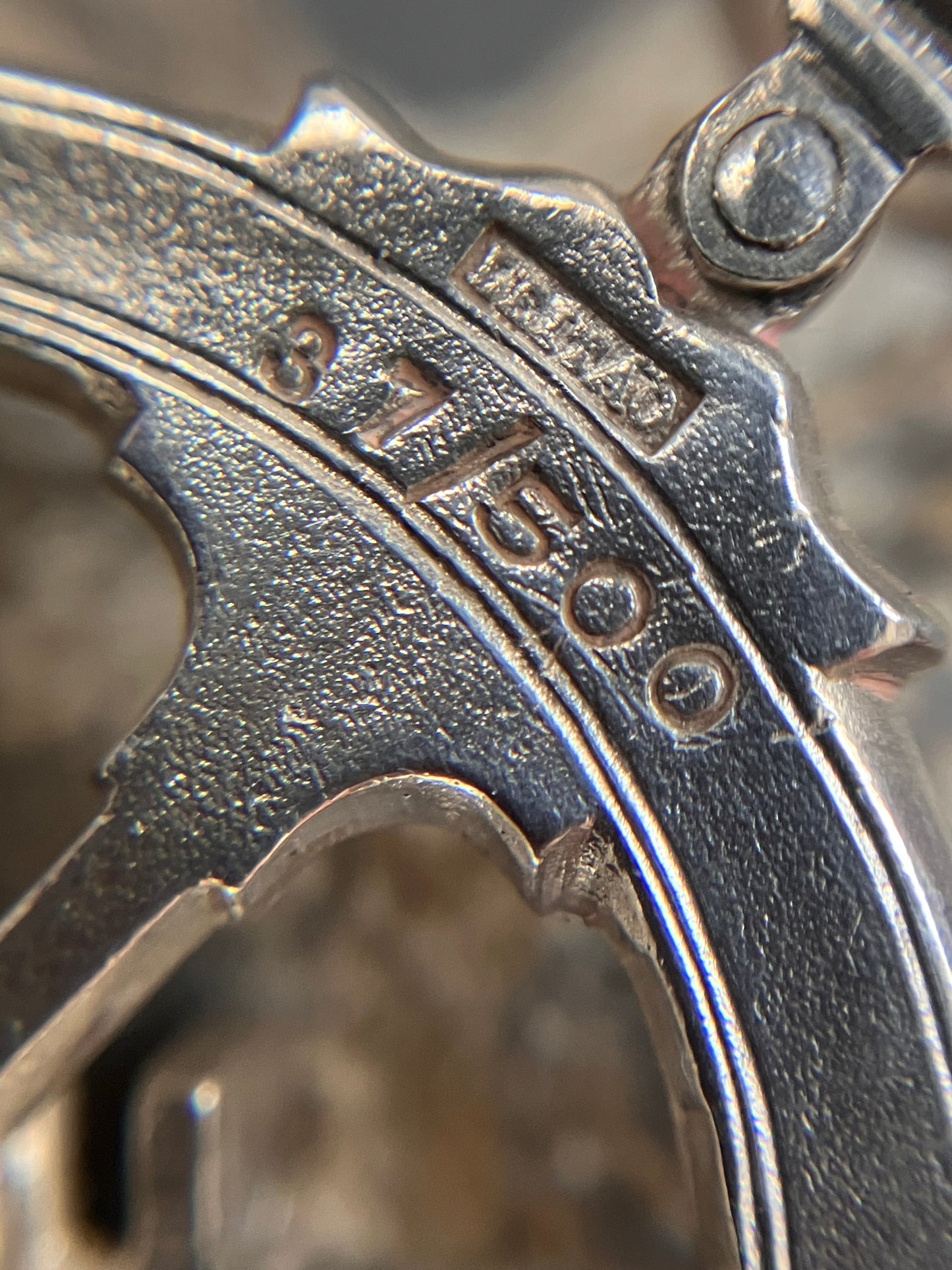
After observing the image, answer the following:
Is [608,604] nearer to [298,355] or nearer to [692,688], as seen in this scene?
[692,688]

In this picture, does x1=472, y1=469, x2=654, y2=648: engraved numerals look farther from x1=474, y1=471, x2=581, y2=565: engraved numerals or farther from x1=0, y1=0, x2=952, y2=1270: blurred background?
x1=0, y1=0, x2=952, y2=1270: blurred background

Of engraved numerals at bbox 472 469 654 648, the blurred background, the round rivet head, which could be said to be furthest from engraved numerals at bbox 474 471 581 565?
the blurred background

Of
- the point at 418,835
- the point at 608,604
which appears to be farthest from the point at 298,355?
the point at 418,835

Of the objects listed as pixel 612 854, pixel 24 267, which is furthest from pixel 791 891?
pixel 24 267

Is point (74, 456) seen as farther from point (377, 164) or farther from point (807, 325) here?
point (807, 325)

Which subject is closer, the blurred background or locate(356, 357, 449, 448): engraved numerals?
locate(356, 357, 449, 448): engraved numerals

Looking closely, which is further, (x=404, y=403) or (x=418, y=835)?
(x=418, y=835)
